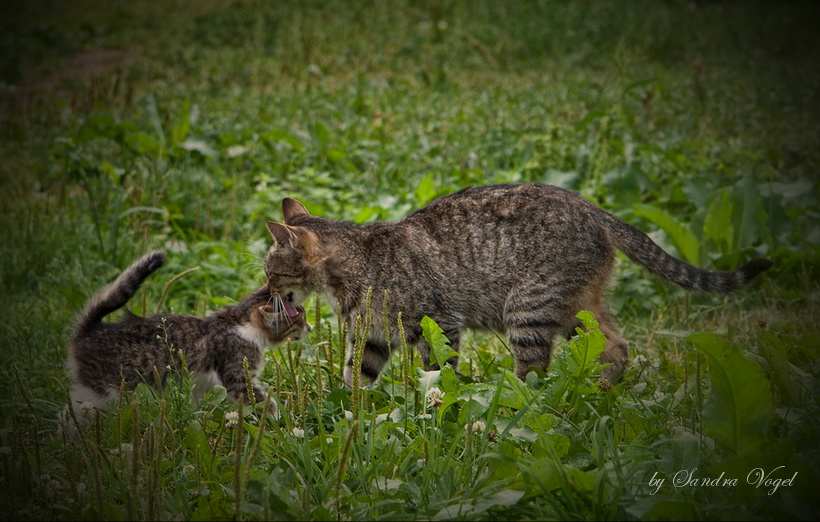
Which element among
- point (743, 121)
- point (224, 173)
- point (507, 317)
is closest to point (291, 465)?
point (507, 317)

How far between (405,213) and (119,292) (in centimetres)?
268

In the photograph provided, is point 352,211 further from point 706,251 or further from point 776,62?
point 776,62

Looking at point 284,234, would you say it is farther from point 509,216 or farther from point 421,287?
point 509,216

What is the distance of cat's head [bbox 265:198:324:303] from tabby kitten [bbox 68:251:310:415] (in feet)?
0.49

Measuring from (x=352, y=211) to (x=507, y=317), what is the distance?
2.77 m

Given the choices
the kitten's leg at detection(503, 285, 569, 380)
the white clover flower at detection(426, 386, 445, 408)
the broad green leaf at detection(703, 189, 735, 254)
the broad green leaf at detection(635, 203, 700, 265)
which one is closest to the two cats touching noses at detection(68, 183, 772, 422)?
the kitten's leg at detection(503, 285, 569, 380)

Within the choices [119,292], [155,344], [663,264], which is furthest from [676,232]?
[119,292]

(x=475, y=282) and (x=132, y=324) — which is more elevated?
(x=475, y=282)

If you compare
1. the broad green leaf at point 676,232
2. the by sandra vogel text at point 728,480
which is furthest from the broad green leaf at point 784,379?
the broad green leaf at point 676,232

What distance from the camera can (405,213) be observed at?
6500 mm

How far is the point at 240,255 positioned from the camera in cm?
643

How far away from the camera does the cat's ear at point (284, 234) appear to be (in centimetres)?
459

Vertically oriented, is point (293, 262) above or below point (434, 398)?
above

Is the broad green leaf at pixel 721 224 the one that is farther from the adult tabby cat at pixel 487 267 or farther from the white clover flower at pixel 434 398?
the white clover flower at pixel 434 398
